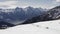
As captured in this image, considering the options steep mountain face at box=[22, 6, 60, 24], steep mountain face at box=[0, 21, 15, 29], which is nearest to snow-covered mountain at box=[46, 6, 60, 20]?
steep mountain face at box=[22, 6, 60, 24]

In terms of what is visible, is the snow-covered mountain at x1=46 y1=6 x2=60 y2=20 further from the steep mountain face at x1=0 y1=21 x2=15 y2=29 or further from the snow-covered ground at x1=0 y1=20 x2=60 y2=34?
the steep mountain face at x1=0 y1=21 x2=15 y2=29

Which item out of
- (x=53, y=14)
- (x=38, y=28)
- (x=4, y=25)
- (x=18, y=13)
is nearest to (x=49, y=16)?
(x=53, y=14)

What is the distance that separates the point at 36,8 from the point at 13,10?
255mm

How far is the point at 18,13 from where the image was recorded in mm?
1239

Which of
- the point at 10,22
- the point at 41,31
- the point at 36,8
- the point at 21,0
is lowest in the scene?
the point at 41,31

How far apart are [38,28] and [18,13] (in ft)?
0.91

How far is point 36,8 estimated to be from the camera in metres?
1.27

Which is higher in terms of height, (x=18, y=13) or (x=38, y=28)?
(x=18, y=13)

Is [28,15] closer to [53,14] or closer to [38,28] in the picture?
[38,28]

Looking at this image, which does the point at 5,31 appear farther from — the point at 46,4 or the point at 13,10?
the point at 46,4

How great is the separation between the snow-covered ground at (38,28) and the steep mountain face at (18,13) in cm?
9

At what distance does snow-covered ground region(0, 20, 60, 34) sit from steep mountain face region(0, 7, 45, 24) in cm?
9

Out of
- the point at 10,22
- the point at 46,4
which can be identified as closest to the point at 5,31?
the point at 10,22

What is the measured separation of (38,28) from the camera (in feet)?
4.16
